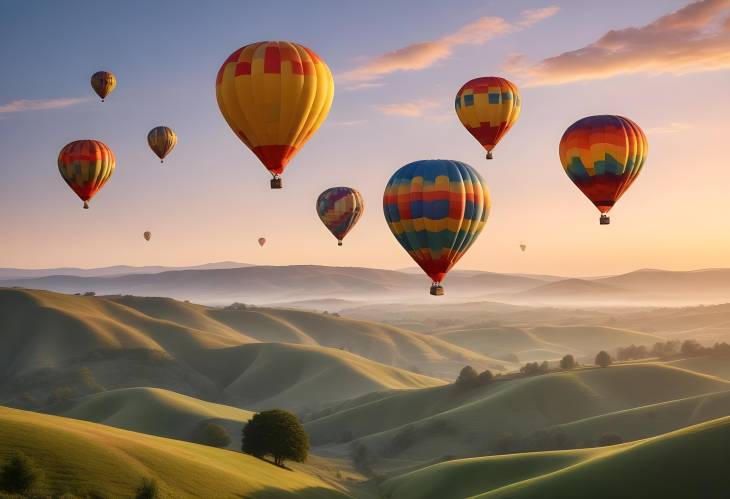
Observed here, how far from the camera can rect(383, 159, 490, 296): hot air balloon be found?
61.4m

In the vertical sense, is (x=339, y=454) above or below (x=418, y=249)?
below

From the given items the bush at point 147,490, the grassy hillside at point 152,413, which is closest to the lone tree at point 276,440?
the bush at point 147,490

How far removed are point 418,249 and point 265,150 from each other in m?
14.7

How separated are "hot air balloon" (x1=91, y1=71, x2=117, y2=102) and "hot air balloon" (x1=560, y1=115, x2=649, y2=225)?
67.1 meters

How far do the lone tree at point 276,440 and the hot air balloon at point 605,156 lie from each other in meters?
37.3

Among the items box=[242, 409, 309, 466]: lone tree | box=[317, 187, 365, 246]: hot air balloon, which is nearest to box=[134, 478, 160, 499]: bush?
box=[242, 409, 309, 466]: lone tree

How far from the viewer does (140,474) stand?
56875mm

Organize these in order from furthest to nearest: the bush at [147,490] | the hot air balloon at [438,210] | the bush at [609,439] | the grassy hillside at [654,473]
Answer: the bush at [609,439]
the hot air balloon at [438,210]
the grassy hillside at [654,473]
the bush at [147,490]

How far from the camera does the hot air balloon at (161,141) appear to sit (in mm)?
110500

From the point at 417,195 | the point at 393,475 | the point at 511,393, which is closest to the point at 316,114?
the point at 417,195

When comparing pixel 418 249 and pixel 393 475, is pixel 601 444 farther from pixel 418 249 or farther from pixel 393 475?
pixel 418 249

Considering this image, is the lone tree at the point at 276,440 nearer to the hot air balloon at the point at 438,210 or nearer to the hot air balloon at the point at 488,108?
the hot air balloon at the point at 438,210

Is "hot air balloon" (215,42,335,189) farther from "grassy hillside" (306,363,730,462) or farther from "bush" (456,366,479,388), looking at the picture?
"bush" (456,366,479,388)

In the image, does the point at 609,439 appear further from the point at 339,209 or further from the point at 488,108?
the point at 488,108
